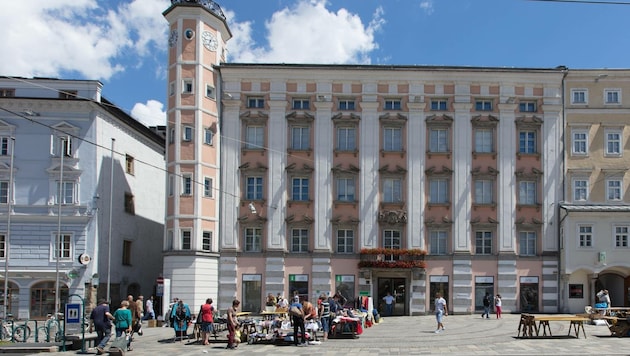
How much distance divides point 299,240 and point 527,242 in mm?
14912

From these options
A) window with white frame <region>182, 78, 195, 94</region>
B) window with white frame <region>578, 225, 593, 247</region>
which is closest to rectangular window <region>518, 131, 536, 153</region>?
window with white frame <region>578, 225, 593, 247</region>

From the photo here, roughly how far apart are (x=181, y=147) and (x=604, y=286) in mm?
29214

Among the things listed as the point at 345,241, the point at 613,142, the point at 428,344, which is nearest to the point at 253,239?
the point at 345,241

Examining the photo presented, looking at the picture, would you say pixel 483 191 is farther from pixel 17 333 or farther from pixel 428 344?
pixel 17 333

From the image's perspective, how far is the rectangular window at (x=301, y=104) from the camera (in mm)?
45719

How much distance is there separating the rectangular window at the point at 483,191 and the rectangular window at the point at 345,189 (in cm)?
821

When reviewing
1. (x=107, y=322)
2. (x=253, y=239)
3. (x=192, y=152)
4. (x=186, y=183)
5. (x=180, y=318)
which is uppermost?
(x=192, y=152)

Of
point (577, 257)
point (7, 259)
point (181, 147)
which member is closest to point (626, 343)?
point (577, 257)

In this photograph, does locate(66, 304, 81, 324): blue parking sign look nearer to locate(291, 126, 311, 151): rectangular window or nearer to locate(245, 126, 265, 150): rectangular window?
locate(245, 126, 265, 150): rectangular window

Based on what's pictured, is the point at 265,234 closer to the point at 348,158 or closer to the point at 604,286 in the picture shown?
the point at 348,158

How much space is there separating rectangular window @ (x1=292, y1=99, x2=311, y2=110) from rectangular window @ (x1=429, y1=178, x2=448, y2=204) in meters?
9.52

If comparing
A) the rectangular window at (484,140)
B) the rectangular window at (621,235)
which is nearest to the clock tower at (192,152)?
the rectangular window at (484,140)

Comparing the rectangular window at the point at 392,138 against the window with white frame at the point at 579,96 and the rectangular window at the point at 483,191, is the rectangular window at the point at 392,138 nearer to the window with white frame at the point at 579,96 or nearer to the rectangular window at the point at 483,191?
the rectangular window at the point at 483,191

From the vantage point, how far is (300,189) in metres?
45.4
